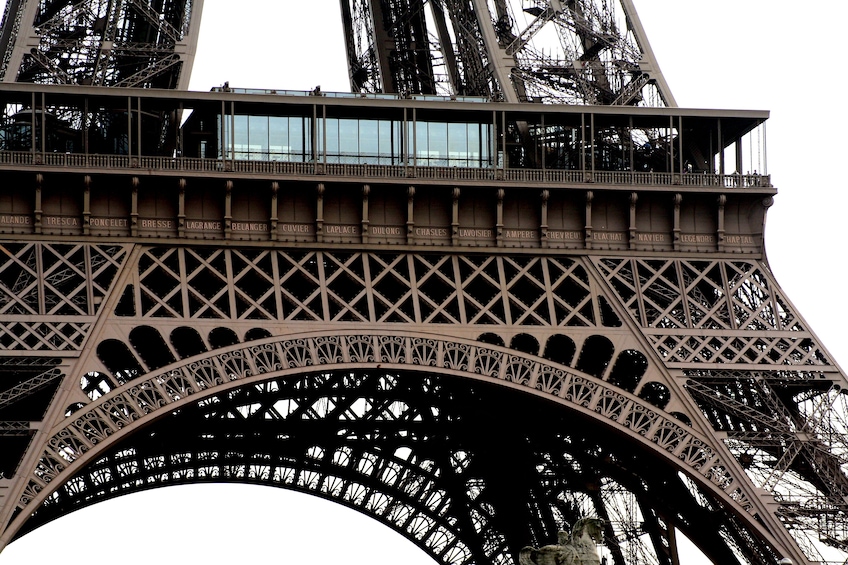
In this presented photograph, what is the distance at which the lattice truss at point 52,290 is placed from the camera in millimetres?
43656

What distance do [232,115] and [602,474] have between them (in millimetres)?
15412

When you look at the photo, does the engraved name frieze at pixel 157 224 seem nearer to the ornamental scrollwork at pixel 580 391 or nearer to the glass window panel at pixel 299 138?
the glass window panel at pixel 299 138

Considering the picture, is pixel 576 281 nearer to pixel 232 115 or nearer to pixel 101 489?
pixel 232 115

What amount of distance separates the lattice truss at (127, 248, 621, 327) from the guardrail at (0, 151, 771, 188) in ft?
6.43

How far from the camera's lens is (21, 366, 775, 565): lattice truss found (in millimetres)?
50281

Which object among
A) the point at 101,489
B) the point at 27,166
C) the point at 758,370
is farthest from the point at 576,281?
the point at 101,489

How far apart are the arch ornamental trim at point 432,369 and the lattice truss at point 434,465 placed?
340 centimetres

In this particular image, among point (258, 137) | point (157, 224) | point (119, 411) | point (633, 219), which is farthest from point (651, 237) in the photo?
point (119, 411)

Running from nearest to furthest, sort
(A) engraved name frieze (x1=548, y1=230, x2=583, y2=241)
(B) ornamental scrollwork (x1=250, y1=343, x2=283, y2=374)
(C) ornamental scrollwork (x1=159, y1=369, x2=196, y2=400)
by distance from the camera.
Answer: (C) ornamental scrollwork (x1=159, y1=369, x2=196, y2=400) → (B) ornamental scrollwork (x1=250, y1=343, x2=283, y2=374) → (A) engraved name frieze (x1=548, y1=230, x2=583, y2=241)

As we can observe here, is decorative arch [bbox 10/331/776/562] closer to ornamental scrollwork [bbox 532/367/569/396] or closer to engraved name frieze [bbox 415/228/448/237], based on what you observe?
ornamental scrollwork [bbox 532/367/569/396]

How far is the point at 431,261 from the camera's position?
47312 millimetres

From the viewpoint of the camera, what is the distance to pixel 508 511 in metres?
61.4

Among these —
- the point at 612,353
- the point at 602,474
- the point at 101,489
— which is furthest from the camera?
the point at 101,489

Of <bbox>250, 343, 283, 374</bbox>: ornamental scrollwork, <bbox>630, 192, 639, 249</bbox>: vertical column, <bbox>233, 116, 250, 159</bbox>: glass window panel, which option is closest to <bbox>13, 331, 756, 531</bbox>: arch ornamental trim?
<bbox>250, 343, 283, 374</bbox>: ornamental scrollwork
